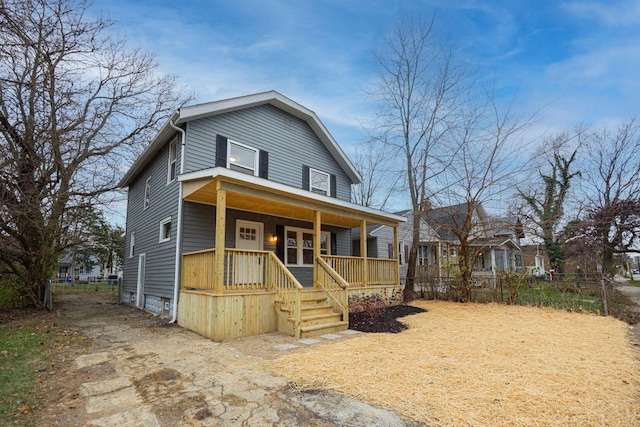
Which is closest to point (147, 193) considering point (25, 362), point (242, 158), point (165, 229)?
point (165, 229)

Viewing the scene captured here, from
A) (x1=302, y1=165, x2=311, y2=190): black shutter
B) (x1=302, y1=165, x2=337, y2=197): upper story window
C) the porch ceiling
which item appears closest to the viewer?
the porch ceiling

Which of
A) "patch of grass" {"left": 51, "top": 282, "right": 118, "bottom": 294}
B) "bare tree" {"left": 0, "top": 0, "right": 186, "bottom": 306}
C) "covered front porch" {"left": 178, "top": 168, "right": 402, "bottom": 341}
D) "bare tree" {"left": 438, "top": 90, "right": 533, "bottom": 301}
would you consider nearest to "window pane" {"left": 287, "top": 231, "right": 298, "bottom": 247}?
"covered front porch" {"left": 178, "top": 168, "right": 402, "bottom": 341}

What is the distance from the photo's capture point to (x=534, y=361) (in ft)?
15.9

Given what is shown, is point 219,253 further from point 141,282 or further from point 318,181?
point 318,181

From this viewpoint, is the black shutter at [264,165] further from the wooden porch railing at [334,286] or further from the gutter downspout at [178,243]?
the wooden porch railing at [334,286]

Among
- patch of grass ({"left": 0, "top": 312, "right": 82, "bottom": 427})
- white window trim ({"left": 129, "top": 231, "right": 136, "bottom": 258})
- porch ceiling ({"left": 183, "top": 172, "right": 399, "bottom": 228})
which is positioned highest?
porch ceiling ({"left": 183, "top": 172, "right": 399, "bottom": 228})

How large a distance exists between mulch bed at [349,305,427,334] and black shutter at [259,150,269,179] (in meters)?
5.08

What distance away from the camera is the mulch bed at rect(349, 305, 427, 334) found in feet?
24.5

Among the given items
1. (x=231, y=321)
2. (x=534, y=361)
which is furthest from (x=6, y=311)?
(x=534, y=361)

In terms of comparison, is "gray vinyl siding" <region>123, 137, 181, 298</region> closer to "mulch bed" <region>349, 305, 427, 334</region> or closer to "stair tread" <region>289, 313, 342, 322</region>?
"stair tread" <region>289, 313, 342, 322</region>

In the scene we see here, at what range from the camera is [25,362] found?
17.0 feet

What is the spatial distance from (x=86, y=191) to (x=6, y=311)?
4435mm

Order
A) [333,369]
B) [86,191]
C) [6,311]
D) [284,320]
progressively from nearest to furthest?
[333,369], [284,320], [6,311], [86,191]

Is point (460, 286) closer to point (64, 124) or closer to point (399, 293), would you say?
point (399, 293)
